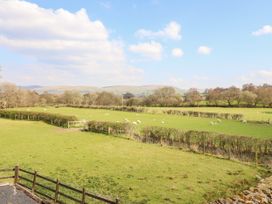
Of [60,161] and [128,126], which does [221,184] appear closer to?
[60,161]

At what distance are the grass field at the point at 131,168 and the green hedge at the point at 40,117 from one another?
61.1ft

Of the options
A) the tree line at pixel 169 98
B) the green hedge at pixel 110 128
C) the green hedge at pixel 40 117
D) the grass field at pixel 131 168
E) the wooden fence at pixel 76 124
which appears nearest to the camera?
the grass field at pixel 131 168

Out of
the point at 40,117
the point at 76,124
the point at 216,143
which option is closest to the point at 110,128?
the point at 76,124

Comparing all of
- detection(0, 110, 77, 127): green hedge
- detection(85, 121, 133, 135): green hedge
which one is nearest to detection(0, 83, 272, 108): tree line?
detection(0, 110, 77, 127): green hedge

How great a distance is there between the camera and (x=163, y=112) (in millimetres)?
98250

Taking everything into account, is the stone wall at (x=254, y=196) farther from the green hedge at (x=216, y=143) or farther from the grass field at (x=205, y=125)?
the grass field at (x=205, y=125)

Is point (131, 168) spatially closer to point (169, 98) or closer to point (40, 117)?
point (40, 117)

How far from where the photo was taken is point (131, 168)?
104 feet

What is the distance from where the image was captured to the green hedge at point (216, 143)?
126 ft

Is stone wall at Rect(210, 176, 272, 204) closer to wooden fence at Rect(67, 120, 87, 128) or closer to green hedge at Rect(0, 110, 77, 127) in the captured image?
wooden fence at Rect(67, 120, 87, 128)

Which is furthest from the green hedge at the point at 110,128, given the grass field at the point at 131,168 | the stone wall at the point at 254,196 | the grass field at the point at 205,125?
the stone wall at the point at 254,196

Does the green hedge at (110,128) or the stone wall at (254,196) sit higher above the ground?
the green hedge at (110,128)

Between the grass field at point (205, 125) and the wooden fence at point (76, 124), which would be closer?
the grass field at point (205, 125)

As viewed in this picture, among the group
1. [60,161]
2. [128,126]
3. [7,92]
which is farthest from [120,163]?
[7,92]
